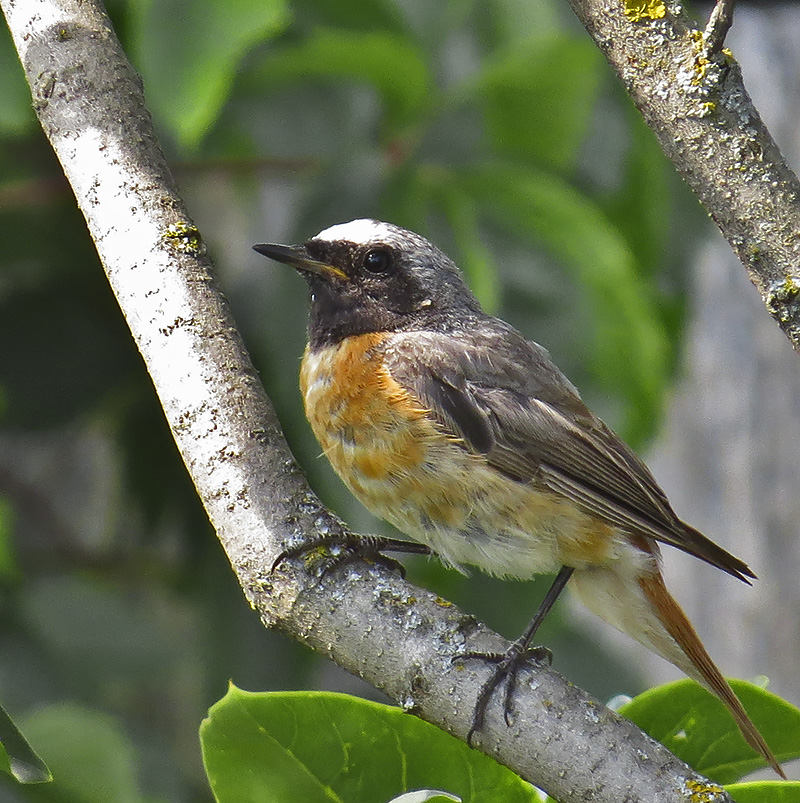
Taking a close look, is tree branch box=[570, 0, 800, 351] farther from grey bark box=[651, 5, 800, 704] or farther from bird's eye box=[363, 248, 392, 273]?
grey bark box=[651, 5, 800, 704]

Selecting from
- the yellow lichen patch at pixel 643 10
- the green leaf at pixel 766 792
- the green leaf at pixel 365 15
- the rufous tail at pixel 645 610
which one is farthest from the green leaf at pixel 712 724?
the green leaf at pixel 365 15

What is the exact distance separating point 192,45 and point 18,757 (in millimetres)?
1499

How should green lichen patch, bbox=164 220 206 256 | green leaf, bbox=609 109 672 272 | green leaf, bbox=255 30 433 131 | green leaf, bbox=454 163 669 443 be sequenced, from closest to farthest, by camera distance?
green lichen patch, bbox=164 220 206 256
green leaf, bbox=255 30 433 131
green leaf, bbox=454 163 669 443
green leaf, bbox=609 109 672 272

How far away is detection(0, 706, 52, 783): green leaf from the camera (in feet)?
3.90

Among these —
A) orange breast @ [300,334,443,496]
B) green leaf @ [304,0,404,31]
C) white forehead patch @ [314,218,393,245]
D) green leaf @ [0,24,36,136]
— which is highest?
green leaf @ [304,0,404,31]

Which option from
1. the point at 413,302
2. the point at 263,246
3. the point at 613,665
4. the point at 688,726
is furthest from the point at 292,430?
the point at 688,726

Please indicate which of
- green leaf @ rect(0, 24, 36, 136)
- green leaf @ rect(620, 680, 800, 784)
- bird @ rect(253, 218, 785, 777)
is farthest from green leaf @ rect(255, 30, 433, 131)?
green leaf @ rect(620, 680, 800, 784)

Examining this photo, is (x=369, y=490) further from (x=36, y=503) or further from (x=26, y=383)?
(x=36, y=503)

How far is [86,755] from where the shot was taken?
2.21m

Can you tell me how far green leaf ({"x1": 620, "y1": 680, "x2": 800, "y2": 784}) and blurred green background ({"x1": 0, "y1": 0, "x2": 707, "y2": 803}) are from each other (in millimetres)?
1144

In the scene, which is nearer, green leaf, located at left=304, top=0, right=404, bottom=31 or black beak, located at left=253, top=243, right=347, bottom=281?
black beak, located at left=253, top=243, right=347, bottom=281

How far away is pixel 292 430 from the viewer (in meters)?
2.79

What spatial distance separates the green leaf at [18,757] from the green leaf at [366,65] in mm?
1768

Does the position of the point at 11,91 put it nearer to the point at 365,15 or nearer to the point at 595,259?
the point at 365,15
